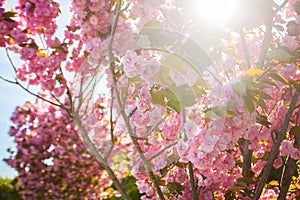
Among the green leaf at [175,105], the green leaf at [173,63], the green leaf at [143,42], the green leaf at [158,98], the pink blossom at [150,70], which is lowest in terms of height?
the green leaf at [175,105]

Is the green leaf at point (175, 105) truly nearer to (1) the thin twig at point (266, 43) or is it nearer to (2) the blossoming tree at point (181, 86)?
(2) the blossoming tree at point (181, 86)

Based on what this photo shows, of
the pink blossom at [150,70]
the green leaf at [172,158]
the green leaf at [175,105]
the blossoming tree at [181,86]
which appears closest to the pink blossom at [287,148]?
the blossoming tree at [181,86]

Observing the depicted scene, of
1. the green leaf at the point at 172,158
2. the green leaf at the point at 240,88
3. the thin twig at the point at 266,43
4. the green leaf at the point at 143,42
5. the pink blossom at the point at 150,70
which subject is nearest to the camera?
the green leaf at the point at 240,88

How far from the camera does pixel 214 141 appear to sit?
5.17 ft

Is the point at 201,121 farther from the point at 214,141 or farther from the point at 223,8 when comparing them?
the point at 223,8

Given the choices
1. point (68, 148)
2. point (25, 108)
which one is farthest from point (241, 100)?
point (25, 108)

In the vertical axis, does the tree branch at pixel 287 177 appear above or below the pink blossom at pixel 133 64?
below

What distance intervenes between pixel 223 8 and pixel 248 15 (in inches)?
7.6

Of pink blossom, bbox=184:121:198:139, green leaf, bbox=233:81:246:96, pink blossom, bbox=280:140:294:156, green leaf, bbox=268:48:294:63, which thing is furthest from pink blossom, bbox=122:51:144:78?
pink blossom, bbox=280:140:294:156

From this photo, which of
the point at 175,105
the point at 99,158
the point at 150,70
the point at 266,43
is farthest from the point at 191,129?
the point at 99,158

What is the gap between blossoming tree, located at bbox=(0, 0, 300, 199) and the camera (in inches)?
66.2

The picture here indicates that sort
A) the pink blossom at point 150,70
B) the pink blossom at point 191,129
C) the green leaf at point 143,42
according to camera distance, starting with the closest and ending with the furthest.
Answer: the pink blossom at point 191,129 → the pink blossom at point 150,70 → the green leaf at point 143,42

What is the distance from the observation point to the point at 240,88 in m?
1.51

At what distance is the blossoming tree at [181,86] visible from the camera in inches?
66.2
